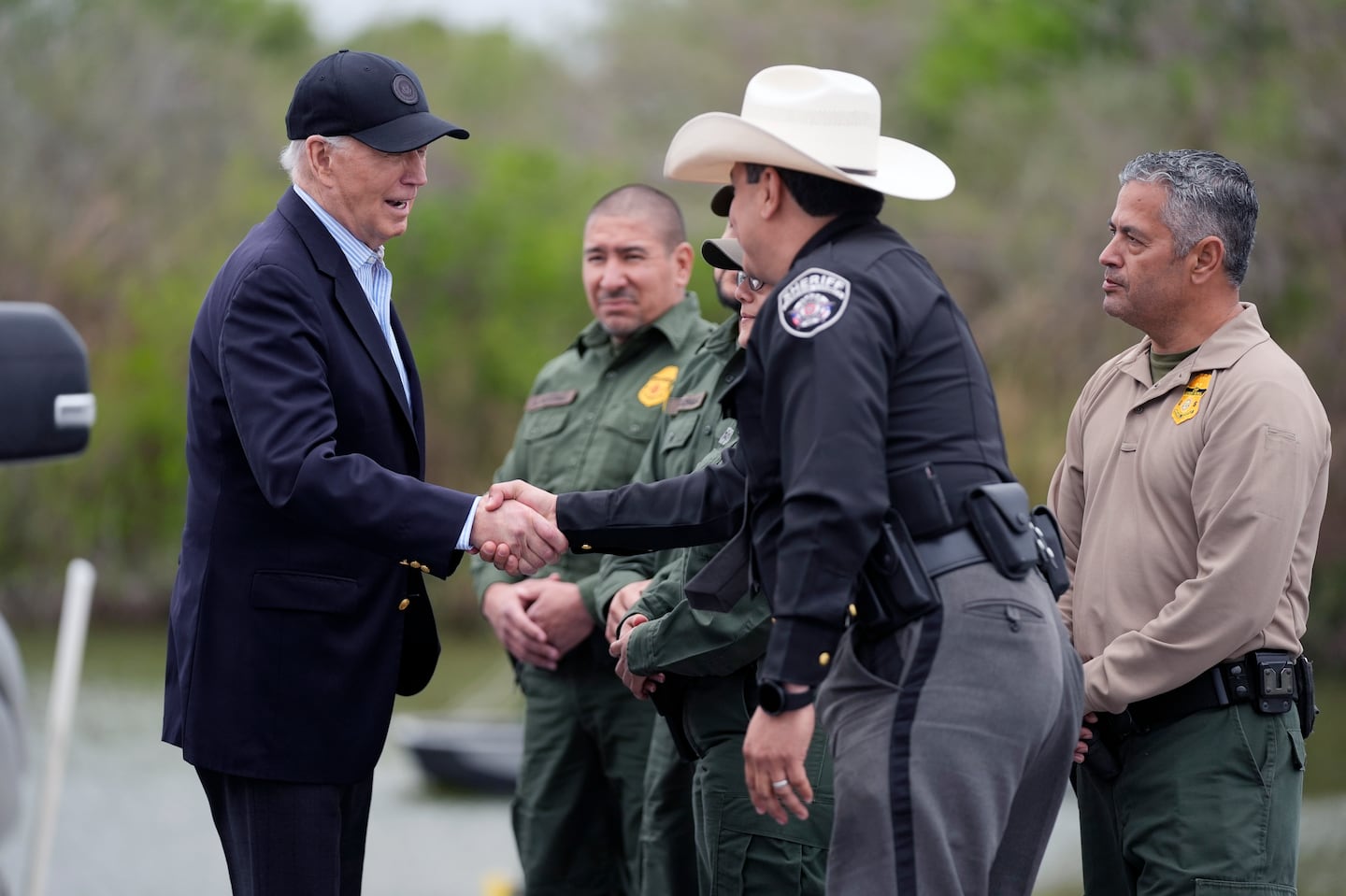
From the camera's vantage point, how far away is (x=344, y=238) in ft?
11.8

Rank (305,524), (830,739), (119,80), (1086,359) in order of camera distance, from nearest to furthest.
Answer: (830,739), (305,524), (1086,359), (119,80)

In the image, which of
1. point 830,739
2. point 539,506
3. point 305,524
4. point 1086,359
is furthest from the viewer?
point 1086,359

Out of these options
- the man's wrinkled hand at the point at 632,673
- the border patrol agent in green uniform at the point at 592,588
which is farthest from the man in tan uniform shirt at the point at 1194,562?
the border patrol agent in green uniform at the point at 592,588

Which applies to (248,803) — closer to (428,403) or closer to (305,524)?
(305,524)

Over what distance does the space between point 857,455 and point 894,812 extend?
0.61 m

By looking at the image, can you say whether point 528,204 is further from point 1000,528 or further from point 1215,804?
point 1000,528

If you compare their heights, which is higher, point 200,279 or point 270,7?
point 270,7

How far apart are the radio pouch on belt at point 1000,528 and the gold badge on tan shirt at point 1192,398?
81cm

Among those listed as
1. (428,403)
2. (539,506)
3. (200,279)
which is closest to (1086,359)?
(428,403)

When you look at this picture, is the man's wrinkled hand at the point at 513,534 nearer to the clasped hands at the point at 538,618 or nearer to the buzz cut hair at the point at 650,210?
the clasped hands at the point at 538,618

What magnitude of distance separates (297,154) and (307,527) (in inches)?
33.8

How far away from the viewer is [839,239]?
9.85ft

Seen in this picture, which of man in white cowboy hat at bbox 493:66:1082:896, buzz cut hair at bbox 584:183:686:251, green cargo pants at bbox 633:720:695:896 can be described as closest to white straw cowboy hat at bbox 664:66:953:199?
man in white cowboy hat at bbox 493:66:1082:896

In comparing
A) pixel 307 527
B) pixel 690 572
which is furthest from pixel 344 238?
pixel 690 572
